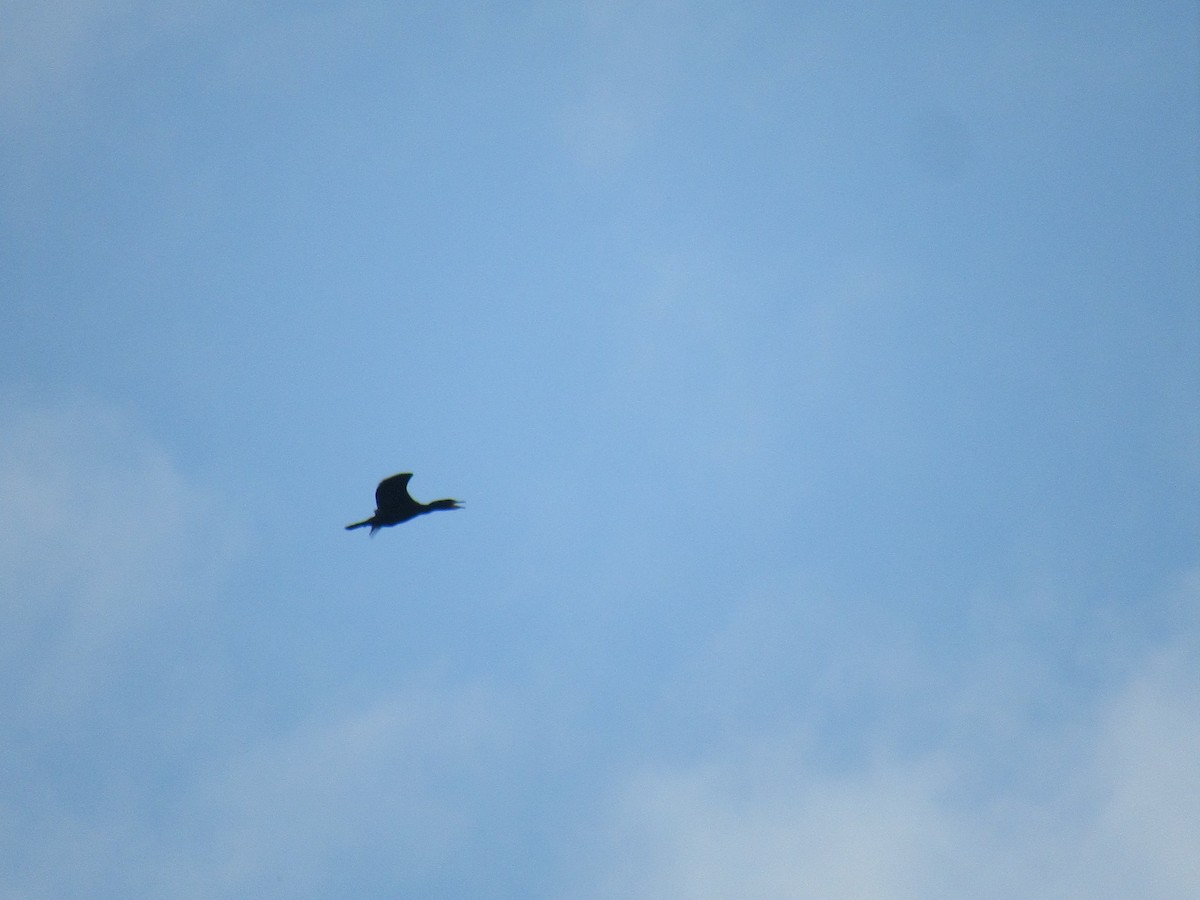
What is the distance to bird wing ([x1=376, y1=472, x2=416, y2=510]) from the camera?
1221 inches

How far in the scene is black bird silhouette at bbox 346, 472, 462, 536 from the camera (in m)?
31.2

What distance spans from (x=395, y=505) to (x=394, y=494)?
0.49 metres

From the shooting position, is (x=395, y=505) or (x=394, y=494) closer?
(x=394, y=494)

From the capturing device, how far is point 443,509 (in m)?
33.7

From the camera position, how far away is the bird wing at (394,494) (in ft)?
102

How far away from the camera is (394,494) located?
31.5 metres

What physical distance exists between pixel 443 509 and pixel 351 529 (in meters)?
2.51

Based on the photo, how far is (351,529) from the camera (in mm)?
32750

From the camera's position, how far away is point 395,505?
31938 millimetres

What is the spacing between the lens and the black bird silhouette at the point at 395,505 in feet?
102
